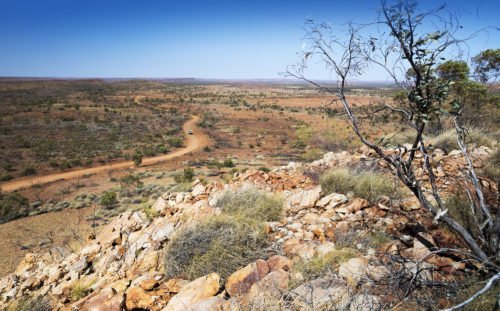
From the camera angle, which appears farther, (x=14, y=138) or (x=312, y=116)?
(x=312, y=116)

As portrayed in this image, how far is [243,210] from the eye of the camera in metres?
5.19

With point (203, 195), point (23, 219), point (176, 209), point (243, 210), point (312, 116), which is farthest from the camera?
point (312, 116)

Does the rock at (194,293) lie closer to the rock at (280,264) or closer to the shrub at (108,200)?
the rock at (280,264)

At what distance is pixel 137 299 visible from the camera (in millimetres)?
3402

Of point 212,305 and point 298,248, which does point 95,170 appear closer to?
point 298,248

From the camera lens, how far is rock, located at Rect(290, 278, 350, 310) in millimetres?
2492

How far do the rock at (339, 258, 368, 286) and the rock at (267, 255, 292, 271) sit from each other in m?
0.61

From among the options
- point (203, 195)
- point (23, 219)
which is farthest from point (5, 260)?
point (203, 195)

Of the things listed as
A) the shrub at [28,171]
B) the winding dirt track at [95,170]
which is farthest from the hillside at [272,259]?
the shrub at [28,171]

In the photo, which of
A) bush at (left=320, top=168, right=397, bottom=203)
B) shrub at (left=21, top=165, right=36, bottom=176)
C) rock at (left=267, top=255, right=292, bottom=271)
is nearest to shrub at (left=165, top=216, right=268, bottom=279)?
rock at (left=267, top=255, right=292, bottom=271)

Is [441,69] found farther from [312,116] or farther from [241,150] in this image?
[312,116]

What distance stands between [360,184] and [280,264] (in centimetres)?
293

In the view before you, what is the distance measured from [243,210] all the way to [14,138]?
30.7 metres

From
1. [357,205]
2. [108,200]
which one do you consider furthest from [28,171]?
[357,205]
